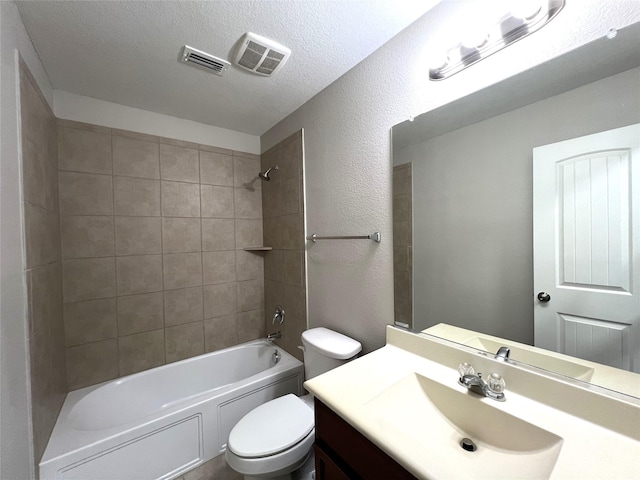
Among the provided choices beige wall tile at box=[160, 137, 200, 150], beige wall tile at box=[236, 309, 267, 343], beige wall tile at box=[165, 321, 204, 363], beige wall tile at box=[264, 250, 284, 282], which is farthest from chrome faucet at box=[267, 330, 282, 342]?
beige wall tile at box=[160, 137, 200, 150]

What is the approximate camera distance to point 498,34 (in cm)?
82

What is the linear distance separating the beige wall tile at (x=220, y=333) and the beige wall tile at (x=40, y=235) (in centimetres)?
112

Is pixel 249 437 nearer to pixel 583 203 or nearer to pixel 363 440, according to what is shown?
pixel 363 440

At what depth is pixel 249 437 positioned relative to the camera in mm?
1149

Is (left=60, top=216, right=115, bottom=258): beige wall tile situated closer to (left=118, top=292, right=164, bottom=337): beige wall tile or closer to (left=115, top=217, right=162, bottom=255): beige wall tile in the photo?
(left=115, top=217, right=162, bottom=255): beige wall tile

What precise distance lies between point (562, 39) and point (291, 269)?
179cm

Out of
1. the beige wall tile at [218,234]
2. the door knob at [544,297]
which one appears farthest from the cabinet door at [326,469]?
the beige wall tile at [218,234]

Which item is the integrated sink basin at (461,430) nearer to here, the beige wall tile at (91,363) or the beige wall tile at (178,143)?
the beige wall tile at (91,363)

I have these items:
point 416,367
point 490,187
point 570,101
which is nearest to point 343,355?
point 416,367

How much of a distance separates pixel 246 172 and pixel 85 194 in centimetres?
116

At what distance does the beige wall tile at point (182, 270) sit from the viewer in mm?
1949

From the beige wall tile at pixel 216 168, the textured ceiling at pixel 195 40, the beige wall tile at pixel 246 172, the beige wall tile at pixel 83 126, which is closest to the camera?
the textured ceiling at pixel 195 40

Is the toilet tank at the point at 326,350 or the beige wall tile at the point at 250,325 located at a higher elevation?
the toilet tank at the point at 326,350

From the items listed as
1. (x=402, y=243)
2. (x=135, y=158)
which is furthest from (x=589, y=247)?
(x=135, y=158)
